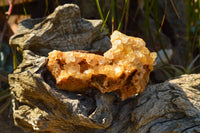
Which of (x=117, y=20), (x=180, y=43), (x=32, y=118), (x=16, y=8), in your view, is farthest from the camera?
(x=180, y=43)

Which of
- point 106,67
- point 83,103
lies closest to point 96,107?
point 83,103

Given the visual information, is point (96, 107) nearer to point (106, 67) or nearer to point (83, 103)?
point (83, 103)

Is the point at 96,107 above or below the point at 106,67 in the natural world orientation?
below

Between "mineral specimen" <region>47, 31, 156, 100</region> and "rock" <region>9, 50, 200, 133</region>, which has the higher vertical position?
"mineral specimen" <region>47, 31, 156, 100</region>

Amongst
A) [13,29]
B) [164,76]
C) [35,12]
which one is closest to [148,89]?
[164,76]

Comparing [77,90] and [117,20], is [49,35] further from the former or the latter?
[117,20]
